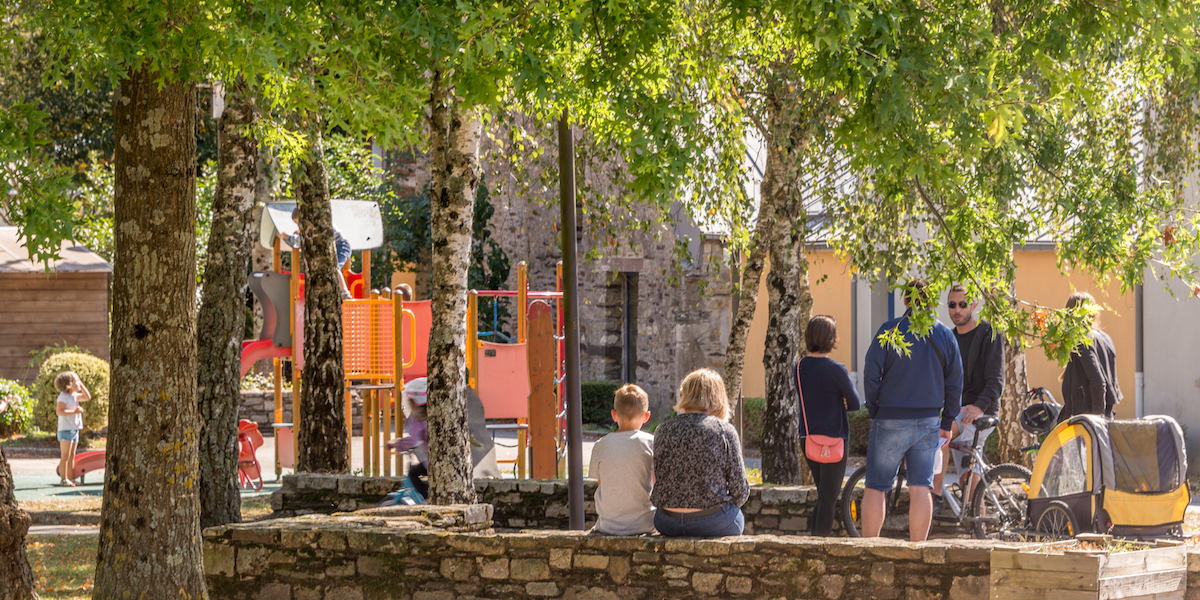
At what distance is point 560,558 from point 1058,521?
317 cm

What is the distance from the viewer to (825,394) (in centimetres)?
663

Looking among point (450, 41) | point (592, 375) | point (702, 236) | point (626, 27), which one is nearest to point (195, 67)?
point (450, 41)

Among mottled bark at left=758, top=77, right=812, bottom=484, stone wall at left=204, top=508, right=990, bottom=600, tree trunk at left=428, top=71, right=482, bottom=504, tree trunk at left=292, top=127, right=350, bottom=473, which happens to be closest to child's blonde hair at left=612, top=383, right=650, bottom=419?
stone wall at left=204, top=508, right=990, bottom=600

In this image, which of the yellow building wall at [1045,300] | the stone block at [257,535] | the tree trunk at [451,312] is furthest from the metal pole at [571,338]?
the yellow building wall at [1045,300]

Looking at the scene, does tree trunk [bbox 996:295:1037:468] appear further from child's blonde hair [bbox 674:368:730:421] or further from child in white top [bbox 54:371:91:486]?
child in white top [bbox 54:371:91:486]

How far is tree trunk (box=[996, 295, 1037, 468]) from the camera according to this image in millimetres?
11562

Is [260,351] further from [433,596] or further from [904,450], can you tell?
[904,450]

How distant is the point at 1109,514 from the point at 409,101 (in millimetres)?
4584

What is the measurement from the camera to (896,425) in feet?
21.2

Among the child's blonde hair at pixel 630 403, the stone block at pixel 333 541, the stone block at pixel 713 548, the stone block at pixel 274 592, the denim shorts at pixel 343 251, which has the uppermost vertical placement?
the denim shorts at pixel 343 251

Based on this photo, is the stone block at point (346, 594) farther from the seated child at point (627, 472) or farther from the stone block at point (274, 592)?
the seated child at point (627, 472)

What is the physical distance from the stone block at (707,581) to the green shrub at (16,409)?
14.0 m

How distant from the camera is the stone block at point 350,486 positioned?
8211mm

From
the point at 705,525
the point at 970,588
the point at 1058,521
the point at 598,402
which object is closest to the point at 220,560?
the point at 705,525
